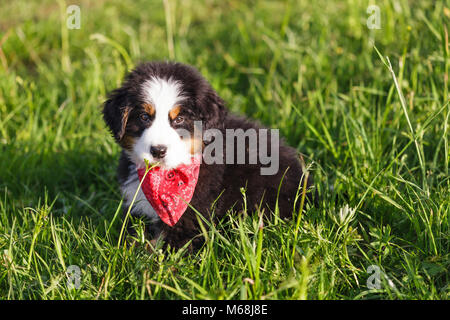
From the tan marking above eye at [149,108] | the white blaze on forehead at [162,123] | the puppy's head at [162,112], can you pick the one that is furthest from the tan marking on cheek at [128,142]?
the tan marking above eye at [149,108]

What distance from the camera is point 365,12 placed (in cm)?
495

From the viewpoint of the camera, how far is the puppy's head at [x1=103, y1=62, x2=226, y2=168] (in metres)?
2.81

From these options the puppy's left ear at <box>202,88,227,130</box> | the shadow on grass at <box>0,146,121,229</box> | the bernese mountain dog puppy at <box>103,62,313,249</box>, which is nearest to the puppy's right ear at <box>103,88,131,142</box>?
the bernese mountain dog puppy at <box>103,62,313,249</box>

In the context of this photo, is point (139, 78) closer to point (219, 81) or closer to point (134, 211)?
point (134, 211)

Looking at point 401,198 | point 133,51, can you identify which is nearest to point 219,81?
point 133,51

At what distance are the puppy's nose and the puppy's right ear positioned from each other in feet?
0.99

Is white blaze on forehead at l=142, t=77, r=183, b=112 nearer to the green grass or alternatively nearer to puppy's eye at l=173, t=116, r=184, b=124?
puppy's eye at l=173, t=116, r=184, b=124

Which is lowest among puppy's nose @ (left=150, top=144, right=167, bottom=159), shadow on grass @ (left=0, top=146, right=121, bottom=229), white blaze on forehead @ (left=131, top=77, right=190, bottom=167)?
shadow on grass @ (left=0, top=146, right=121, bottom=229)

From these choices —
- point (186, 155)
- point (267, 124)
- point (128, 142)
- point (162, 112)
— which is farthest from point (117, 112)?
point (267, 124)

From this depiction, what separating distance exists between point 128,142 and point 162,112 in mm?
334

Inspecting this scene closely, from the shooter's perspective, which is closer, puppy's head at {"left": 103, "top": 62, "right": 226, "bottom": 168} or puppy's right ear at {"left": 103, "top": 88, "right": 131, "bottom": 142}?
puppy's head at {"left": 103, "top": 62, "right": 226, "bottom": 168}

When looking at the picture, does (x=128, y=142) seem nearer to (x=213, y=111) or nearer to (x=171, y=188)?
(x=171, y=188)

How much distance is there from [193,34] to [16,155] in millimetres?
2607

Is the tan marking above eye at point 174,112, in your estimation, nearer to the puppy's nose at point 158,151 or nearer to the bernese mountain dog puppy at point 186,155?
the bernese mountain dog puppy at point 186,155
